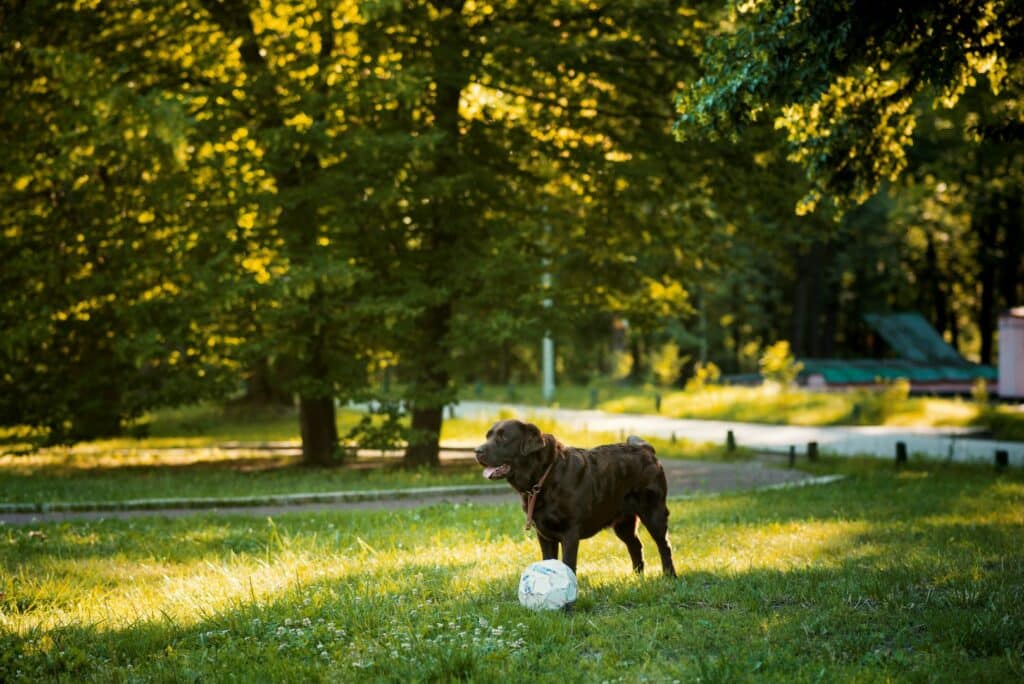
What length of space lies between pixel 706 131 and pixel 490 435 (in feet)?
15.5

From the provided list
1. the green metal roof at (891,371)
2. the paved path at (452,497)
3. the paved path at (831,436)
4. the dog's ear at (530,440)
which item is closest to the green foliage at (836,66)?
the dog's ear at (530,440)

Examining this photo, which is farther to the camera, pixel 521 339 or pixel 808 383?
pixel 808 383

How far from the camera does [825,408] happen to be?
27.7 meters

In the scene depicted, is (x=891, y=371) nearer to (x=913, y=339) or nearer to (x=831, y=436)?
(x=913, y=339)

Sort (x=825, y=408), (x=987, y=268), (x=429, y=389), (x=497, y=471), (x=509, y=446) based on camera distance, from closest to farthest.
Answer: (x=497, y=471)
(x=509, y=446)
(x=429, y=389)
(x=825, y=408)
(x=987, y=268)

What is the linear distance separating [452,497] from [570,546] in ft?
25.2

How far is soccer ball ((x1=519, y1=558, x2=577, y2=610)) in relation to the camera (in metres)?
6.33

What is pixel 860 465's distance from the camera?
17.1 m

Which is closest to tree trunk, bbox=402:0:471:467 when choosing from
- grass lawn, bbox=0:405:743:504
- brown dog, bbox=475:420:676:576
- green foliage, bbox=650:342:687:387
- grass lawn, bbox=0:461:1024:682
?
grass lawn, bbox=0:405:743:504

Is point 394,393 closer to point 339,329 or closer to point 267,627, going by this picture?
point 339,329

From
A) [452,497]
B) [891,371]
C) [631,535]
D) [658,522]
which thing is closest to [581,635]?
[658,522]

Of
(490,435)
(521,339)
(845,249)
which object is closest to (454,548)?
(490,435)

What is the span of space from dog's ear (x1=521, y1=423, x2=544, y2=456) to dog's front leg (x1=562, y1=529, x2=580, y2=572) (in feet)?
2.14

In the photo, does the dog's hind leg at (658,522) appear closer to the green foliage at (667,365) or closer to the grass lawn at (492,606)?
the grass lawn at (492,606)
